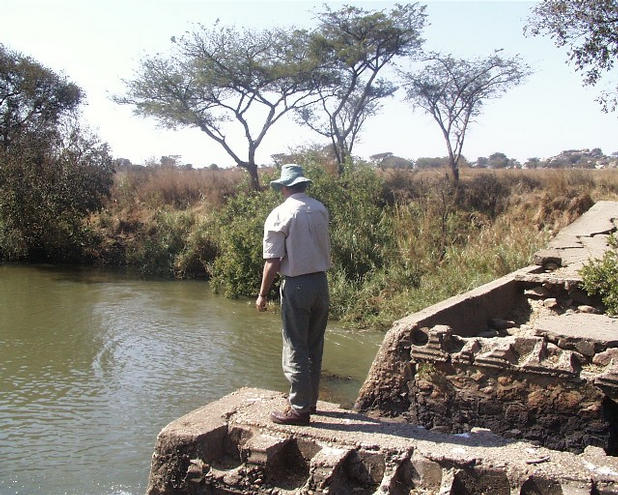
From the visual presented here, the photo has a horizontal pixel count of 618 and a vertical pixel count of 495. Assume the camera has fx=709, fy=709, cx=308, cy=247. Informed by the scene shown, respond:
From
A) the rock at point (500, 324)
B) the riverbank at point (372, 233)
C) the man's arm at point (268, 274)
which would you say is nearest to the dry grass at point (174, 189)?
the riverbank at point (372, 233)

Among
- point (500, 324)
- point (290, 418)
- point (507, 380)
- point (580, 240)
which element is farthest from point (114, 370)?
point (580, 240)

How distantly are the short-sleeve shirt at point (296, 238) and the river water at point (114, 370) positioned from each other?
6.97 feet

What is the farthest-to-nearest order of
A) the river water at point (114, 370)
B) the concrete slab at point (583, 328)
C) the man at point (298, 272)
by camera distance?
the river water at point (114, 370) → the concrete slab at point (583, 328) → the man at point (298, 272)

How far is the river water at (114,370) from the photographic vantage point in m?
5.70

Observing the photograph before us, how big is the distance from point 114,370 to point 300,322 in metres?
4.96

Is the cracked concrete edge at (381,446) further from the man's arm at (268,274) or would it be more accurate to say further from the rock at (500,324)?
the rock at (500,324)

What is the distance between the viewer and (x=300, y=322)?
14.2ft

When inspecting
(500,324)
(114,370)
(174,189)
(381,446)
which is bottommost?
(114,370)

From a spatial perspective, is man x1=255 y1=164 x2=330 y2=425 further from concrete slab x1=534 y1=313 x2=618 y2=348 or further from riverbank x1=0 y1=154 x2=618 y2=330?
riverbank x1=0 y1=154 x2=618 y2=330

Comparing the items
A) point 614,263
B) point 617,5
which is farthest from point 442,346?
point 617,5

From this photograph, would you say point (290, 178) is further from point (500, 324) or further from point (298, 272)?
point (500, 324)

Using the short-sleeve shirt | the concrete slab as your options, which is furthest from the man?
the concrete slab

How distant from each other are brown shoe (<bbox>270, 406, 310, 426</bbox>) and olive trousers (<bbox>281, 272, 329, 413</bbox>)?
0.05 meters

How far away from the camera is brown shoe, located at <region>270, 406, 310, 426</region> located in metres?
4.16
